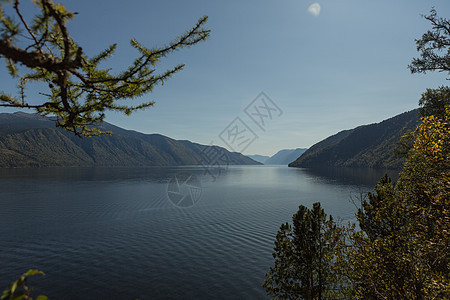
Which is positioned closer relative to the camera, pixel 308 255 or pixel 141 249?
pixel 308 255

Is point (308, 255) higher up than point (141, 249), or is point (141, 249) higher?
point (308, 255)

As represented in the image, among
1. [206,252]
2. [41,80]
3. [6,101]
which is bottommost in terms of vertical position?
[206,252]

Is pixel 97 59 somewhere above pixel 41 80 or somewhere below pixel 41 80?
above

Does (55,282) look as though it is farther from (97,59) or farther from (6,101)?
(97,59)

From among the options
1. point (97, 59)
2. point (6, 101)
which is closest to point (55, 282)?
point (6, 101)

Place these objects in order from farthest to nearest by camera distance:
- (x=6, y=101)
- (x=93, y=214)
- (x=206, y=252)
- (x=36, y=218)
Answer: (x=93, y=214), (x=36, y=218), (x=206, y=252), (x=6, y=101)

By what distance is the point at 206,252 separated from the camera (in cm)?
3381

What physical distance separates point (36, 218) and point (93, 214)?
1157cm

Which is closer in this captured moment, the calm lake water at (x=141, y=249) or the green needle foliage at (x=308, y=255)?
the green needle foliage at (x=308, y=255)

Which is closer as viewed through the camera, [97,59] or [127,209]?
[97,59]

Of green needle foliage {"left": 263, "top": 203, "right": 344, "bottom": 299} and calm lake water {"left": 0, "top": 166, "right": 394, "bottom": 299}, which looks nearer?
green needle foliage {"left": 263, "top": 203, "right": 344, "bottom": 299}

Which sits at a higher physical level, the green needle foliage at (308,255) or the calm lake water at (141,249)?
the green needle foliage at (308,255)

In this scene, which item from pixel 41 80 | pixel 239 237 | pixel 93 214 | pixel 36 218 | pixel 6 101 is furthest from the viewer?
pixel 93 214

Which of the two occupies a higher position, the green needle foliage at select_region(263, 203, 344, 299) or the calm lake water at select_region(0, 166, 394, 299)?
the green needle foliage at select_region(263, 203, 344, 299)
